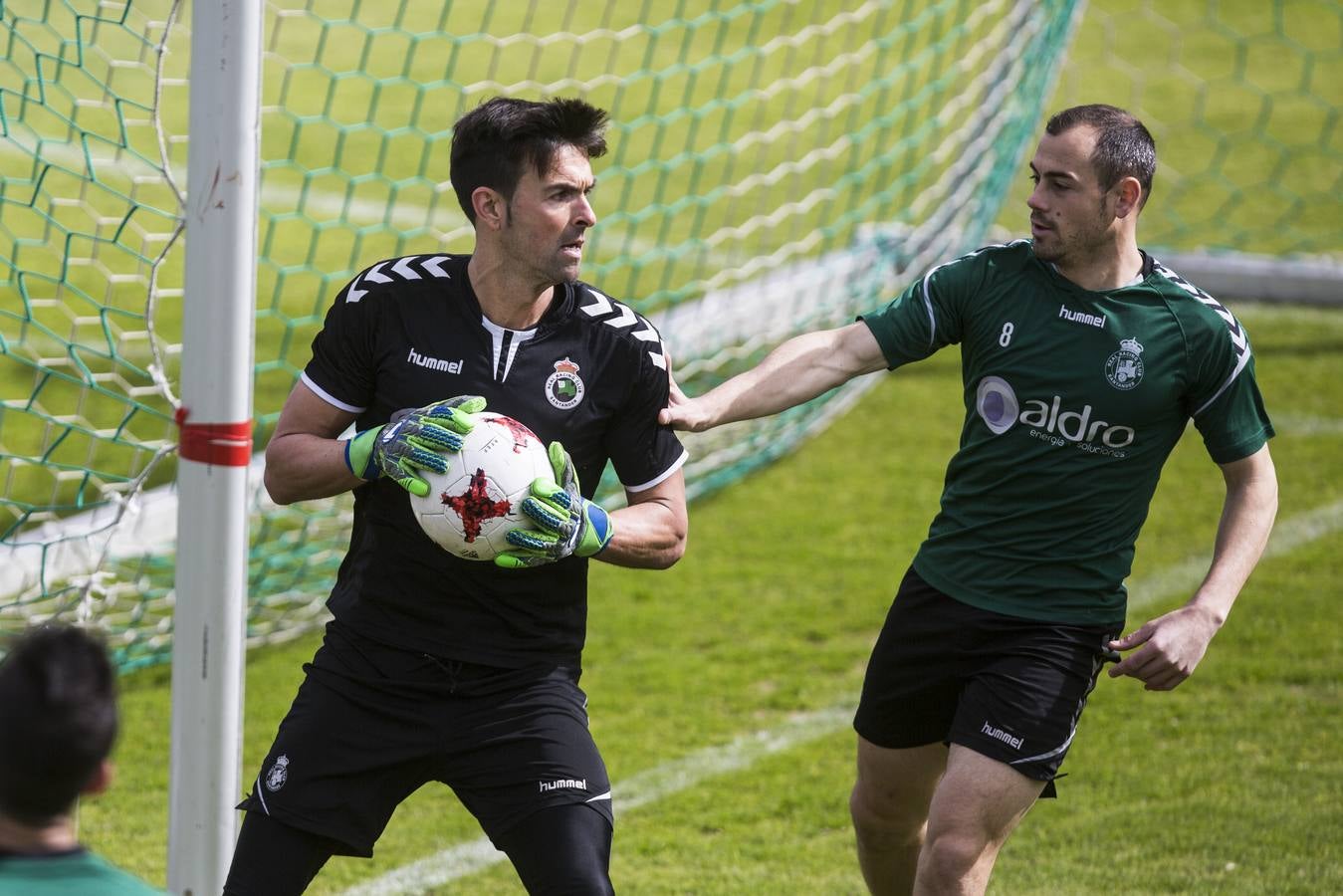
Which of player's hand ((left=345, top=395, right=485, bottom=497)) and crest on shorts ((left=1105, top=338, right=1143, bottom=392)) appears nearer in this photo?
player's hand ((left=345, top=395, right=485, bottom=497))

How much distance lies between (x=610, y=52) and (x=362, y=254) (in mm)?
3652

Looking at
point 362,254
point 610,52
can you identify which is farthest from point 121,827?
point 610,52

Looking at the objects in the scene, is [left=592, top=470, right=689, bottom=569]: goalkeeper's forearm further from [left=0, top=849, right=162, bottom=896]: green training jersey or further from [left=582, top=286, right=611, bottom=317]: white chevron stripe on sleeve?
[left=0, top=849, right=162, bottom=896]: green training jersey

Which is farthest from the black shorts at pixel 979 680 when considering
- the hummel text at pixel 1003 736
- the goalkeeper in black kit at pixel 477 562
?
the goalkeeper in black kit at pixel 477 562

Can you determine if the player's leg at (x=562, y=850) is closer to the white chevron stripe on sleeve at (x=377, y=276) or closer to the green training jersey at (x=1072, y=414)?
the green training jersey at (x=1072, y=414)

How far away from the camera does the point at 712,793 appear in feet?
17.4

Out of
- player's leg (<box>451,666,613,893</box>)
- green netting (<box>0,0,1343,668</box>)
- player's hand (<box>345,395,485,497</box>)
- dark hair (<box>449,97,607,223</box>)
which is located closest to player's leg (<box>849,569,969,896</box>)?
player's leg (<box>451,666,613,893</box>)

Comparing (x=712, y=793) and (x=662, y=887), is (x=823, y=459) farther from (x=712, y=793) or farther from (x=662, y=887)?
(x=662, y=887)

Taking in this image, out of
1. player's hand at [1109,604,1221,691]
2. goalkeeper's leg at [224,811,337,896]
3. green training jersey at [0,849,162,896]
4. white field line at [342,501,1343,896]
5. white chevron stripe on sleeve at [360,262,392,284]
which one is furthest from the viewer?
white field line at [342,501,1343,896]

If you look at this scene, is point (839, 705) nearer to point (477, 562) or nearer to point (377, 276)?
point (477, 562)

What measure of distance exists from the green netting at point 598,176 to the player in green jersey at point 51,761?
2.16m

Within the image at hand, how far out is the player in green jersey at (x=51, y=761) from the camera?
2098mm

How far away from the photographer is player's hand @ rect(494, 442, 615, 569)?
10.8 feet

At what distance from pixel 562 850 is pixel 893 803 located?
987 millimetres
